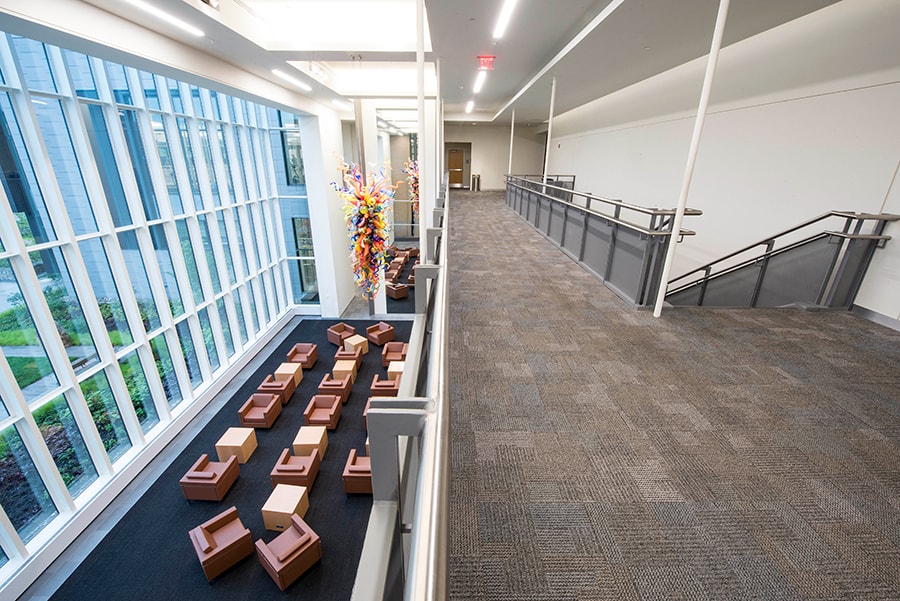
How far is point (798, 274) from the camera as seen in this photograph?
4.27 meters

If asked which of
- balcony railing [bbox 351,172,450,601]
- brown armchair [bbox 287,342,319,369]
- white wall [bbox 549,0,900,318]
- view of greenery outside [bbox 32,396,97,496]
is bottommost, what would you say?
brown armchair [bbox 287,342,319,369]

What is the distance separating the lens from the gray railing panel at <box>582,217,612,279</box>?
4762 mm

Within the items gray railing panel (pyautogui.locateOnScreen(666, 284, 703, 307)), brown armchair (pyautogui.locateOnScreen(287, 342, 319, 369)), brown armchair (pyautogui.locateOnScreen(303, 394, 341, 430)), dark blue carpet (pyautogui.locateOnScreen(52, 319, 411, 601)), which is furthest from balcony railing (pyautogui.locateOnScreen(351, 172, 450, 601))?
brown armchair (pyautogui.locateOnScreen(287, 342, 319, 369))

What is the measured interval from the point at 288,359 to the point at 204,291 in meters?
2.11

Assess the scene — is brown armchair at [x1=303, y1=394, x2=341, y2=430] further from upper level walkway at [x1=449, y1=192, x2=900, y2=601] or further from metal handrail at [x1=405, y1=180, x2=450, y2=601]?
metal handrail at [x1=405, y1=180, x2=450, y2=601]

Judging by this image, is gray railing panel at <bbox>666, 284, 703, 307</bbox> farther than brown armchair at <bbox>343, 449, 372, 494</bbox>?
Yes

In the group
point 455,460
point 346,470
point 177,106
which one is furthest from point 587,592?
point 177,106

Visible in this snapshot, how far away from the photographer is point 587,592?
4.65 feet

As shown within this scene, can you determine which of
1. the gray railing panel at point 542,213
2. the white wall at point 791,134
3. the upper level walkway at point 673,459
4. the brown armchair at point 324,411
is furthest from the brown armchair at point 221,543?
the white wall at point 791,134

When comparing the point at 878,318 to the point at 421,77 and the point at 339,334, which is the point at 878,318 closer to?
the point at 421,77

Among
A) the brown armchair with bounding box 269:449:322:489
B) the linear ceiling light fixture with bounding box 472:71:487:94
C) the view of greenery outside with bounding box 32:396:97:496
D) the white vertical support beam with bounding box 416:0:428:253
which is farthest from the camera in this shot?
the linear ceiling light fixture with bounding box 472:71:487:94

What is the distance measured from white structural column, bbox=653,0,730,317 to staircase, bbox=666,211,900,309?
1710mm

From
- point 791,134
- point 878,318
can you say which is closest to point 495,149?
point 791,134

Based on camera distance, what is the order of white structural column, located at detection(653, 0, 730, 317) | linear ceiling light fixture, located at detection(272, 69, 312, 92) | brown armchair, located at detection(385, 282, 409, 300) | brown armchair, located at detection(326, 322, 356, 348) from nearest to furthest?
white structural column, located at detection(653, 0, 730, 317)
linear ceiling light fixture, located at detection(272, 69, 312, 92)
brown armchair, located at detection(326, 322, 356, 348)
brown armchair, located at detection(385, 282, 409, 300)
